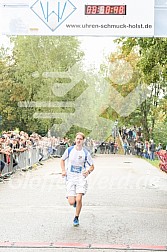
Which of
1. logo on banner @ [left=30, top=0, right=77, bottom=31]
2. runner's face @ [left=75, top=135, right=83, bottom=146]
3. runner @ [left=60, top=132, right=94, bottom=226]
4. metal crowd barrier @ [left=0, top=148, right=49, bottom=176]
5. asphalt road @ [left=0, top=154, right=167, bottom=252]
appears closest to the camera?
asphalt road @ [left=0, top=154, right=167, bottom=252]

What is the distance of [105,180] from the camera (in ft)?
66.5

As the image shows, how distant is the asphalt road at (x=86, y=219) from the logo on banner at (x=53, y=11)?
397 cm

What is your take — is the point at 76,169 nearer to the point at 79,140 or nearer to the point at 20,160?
the point at 79,140

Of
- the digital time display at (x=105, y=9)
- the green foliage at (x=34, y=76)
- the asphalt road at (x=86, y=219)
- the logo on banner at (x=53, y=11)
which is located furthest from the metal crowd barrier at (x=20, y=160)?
the green foliage at (x=34, y=76)

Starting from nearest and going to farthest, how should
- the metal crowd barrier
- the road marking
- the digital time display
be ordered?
the road marking → the digital time display → the metal crowd barrier

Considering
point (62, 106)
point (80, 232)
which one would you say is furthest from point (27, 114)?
→ point (80, 232)

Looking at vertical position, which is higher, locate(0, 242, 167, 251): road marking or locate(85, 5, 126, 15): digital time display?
locate(85, 5, 126, 15): digital time display

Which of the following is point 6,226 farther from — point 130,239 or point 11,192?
point 11,192

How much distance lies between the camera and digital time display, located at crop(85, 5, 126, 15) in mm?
11867

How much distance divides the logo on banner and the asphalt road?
13.0ft

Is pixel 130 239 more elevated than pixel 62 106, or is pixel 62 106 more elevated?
pixel 62 106

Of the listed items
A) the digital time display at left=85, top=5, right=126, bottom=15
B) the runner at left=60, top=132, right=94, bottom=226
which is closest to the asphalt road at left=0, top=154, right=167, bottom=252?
the runner at left=60, top=132, right=94, bottom=226

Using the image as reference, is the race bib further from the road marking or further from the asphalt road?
the road marking

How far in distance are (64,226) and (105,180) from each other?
34.6 ft
